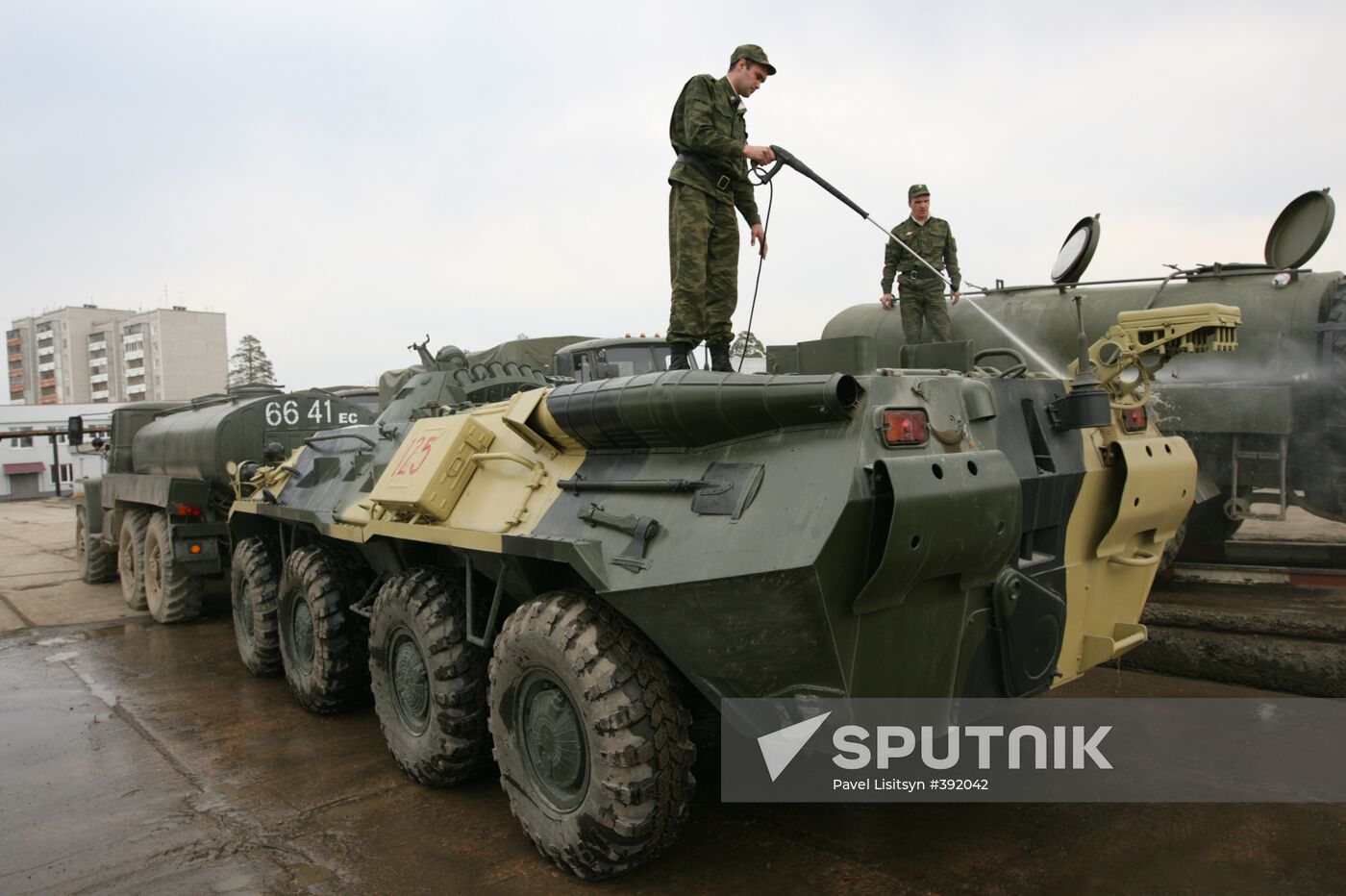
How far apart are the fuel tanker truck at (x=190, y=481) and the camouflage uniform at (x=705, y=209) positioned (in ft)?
15.2

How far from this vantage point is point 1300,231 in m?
8.06

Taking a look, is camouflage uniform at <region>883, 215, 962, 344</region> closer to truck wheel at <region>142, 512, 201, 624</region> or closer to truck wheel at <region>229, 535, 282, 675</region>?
truck wheel at <region>229, 535, 282, 675</region>

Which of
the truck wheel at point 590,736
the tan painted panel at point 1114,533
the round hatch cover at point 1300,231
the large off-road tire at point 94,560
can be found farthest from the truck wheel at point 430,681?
the large off-road tire at point 94,560

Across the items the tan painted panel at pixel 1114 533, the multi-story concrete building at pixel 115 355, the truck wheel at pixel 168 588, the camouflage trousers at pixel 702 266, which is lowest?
the truck wheel at pixel 168 588

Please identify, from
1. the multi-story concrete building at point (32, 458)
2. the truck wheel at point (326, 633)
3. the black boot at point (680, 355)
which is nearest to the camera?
the black boot at point (680, 355)

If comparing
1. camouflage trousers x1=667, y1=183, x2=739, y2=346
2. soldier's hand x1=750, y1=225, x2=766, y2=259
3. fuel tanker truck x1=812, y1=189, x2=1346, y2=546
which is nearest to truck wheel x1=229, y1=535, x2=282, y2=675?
camouflage trousers x1=667, y1=183, x2=739, y2=346

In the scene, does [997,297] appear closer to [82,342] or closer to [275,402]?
[275,402]

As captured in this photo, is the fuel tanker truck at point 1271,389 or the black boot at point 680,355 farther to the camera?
the fuel tanker truck at point 1271,389

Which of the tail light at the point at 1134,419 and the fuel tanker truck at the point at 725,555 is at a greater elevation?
the tail light at the point at 1134,419

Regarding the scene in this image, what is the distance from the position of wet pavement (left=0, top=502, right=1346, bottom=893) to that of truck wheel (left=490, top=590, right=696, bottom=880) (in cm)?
21

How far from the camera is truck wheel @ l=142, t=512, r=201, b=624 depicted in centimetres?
904

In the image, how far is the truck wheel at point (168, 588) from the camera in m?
9.04

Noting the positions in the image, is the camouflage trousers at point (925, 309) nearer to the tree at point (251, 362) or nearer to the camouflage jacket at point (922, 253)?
the camouflage jacket at point (922, 253)

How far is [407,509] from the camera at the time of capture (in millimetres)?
4633
